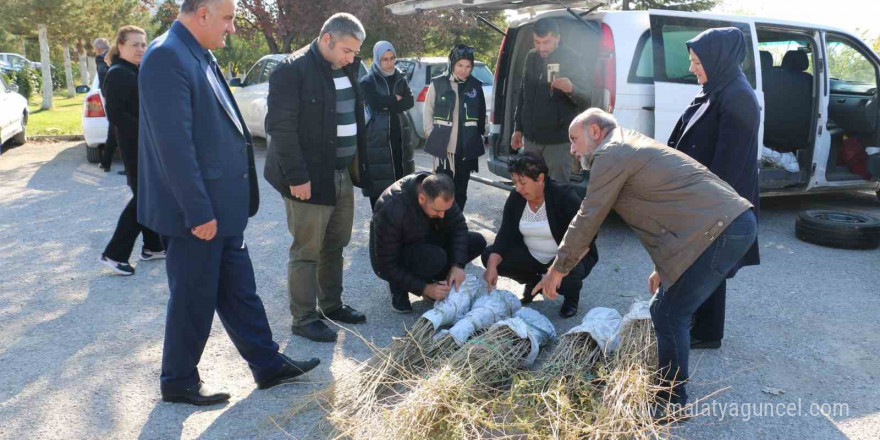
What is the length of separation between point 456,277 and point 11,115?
9.69 m

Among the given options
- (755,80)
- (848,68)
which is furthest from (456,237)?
(848,68)

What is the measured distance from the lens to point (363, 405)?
2.88 m

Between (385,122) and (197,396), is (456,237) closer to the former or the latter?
(385,122)

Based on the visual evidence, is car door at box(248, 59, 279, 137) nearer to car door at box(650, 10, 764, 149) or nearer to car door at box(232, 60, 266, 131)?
car door at box(232, 60, 266, 131)

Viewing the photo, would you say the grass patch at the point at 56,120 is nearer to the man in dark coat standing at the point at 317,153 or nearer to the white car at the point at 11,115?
the white car at the point at 11,115

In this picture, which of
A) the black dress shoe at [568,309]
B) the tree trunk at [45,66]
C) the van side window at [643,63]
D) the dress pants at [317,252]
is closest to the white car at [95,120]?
the dress pants at [317,252]

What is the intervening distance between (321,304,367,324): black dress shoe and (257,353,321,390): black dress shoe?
693mm

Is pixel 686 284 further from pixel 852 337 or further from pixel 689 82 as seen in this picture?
pixel 689 82

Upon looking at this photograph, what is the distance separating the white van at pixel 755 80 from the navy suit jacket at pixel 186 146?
2819 mm

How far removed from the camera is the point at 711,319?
12.5 feet

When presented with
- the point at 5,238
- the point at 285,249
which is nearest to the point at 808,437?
the point at 285,249

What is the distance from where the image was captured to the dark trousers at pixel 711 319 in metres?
3.75

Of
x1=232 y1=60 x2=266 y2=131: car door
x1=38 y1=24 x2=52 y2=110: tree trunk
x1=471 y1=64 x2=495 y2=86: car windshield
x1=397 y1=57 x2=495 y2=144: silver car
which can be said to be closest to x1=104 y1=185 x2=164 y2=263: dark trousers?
x1=397 y1=57 x2=495 y2=144: silver car

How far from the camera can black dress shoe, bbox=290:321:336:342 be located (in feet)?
12.9
